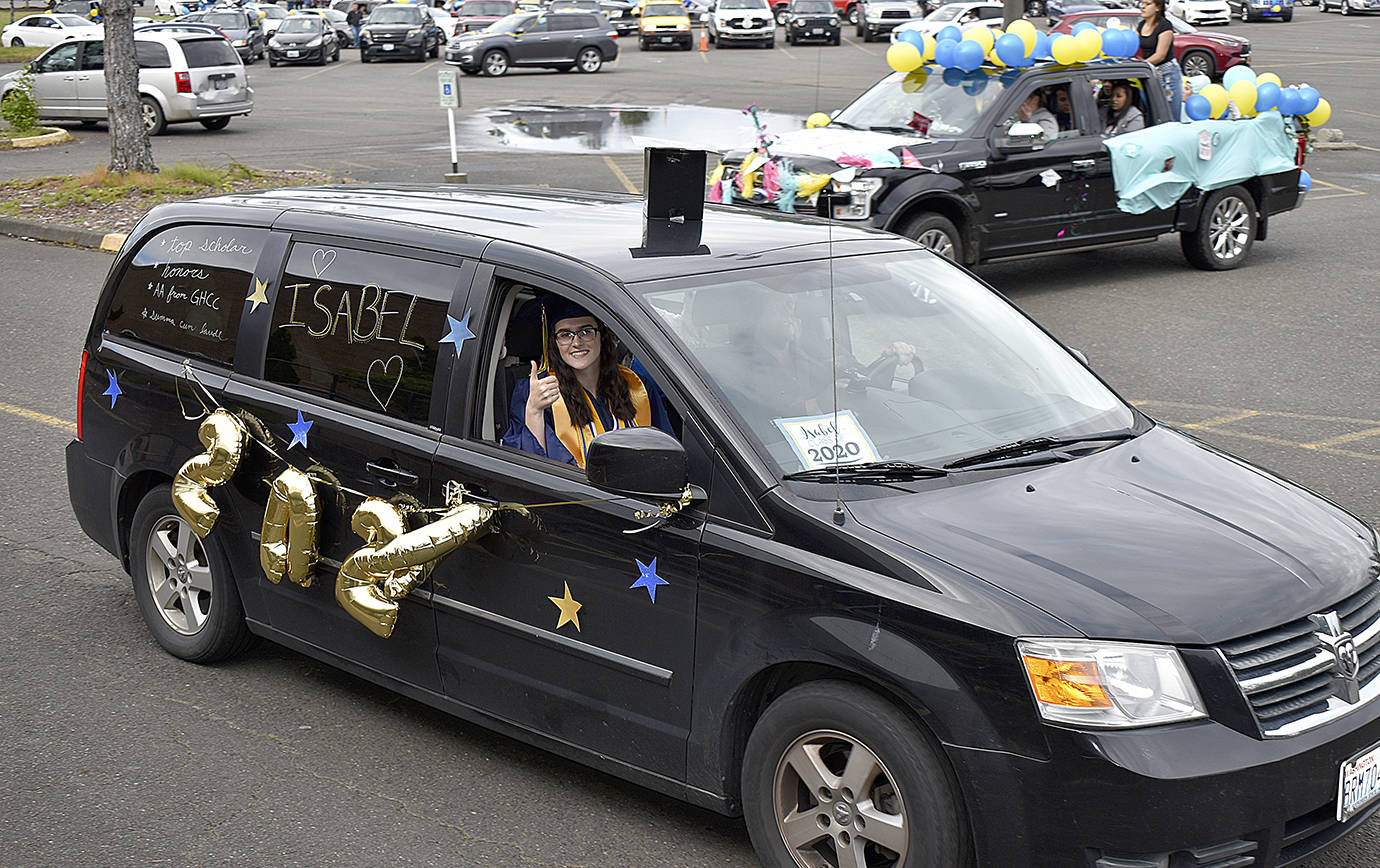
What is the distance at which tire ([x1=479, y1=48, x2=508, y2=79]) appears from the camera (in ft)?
124

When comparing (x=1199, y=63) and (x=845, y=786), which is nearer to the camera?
(x=845, y=786)

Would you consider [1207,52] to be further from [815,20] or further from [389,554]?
[389,554]

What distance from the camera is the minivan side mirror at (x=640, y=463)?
3631 mm

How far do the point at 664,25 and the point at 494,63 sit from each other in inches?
409

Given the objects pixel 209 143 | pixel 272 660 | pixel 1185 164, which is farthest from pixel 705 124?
pixel 272 660

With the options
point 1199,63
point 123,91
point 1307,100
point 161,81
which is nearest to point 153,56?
point 161,81

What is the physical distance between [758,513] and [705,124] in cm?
2200

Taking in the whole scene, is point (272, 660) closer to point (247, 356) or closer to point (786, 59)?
point (247, 356)

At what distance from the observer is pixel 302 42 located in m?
43.6

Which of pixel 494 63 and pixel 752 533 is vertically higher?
pixel 752 533

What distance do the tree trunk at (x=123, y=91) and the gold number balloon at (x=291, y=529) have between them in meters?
13.4

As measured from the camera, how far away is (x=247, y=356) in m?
4.98

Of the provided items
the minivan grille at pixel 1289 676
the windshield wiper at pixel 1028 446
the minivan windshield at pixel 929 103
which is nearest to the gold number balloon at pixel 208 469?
the windshield wiper at pixel 1028 446

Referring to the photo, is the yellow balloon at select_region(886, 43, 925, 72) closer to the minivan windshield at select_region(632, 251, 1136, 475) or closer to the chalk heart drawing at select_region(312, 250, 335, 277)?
the minivan windshield at select_region(632, 251, 1136, 475)
